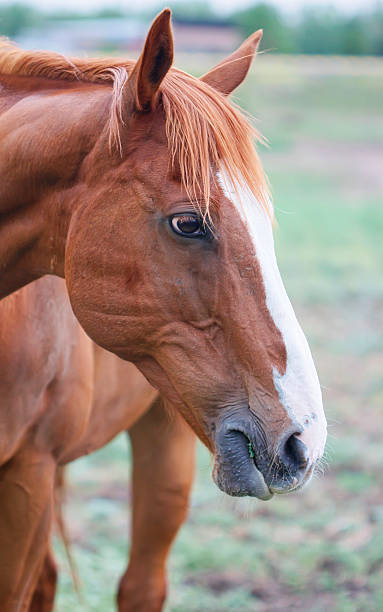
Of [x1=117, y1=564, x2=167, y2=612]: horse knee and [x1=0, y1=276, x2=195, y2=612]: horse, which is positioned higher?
[x1=0, y1=276, x2=195, y2=612]: horse

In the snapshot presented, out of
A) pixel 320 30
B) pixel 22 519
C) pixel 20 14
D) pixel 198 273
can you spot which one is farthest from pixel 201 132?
pixel 20 14

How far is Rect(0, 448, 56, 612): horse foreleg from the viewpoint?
2289 mm

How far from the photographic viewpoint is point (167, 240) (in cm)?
179

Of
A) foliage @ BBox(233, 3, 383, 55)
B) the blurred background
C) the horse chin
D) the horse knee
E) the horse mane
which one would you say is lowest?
foliage @ BBox(233, 3, 383, 55)

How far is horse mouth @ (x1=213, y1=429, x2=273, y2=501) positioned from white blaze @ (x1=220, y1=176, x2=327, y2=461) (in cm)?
15

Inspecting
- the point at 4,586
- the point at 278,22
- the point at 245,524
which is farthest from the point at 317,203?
the point at 278,22

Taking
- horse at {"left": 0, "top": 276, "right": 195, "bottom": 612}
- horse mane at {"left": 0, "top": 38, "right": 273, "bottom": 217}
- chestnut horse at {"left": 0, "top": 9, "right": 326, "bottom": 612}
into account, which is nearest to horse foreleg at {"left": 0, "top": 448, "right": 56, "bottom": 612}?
horse at {"left": 0, "top": 276, "right": 195, "bottom": 612}

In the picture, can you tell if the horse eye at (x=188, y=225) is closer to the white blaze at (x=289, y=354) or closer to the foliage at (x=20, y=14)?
the white blaze at (x=289, y=354)

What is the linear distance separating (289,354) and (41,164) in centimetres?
80

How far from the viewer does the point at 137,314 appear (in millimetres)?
1854

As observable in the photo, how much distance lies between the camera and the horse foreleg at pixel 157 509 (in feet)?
10.8

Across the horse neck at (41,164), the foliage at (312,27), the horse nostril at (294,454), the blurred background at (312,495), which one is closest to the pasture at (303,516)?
the blurred background at (312,495)

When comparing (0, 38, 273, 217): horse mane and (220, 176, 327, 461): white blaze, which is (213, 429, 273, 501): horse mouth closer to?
(220, 176, 327, 461): white blaze

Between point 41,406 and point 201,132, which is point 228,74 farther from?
point 41,406
